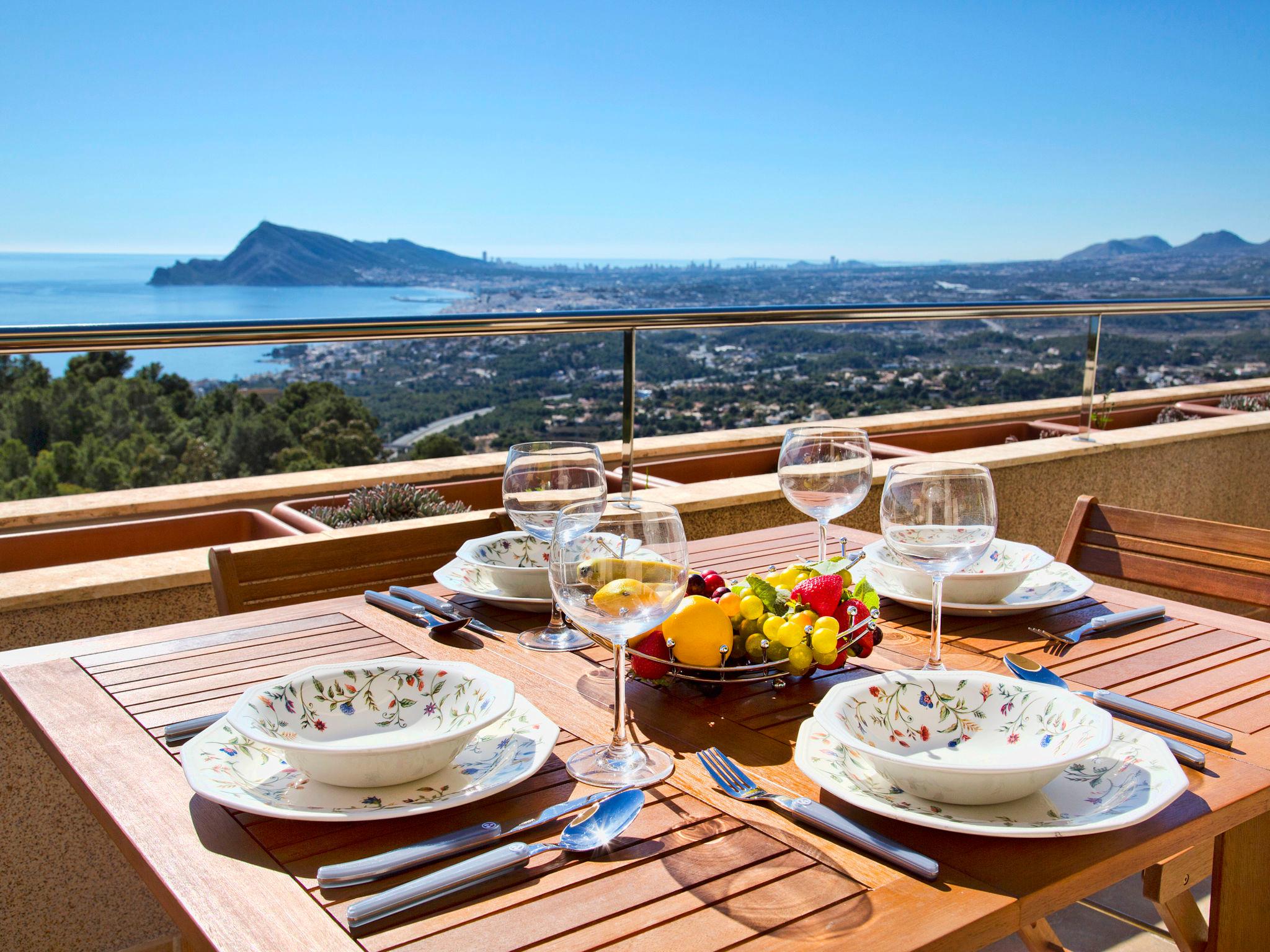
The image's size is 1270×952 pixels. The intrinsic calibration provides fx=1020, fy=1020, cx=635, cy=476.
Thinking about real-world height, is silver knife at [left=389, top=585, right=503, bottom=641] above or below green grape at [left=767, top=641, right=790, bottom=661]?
below

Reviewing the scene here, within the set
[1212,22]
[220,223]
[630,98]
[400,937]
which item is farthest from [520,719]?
[220,223]

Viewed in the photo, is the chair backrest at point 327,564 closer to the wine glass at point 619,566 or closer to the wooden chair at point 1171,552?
the wine glass at point 619,566

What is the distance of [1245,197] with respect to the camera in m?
25.8

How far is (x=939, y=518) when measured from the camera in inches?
44.6

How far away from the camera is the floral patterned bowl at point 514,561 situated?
150 cm

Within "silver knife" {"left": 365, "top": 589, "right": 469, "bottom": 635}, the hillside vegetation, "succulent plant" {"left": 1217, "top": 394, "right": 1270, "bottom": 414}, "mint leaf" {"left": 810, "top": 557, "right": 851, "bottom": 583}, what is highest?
"mint leaf" {"left": 810, "top": 557, "right": 851, "bottom": 583}

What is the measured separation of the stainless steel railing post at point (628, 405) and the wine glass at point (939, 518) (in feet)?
5.33

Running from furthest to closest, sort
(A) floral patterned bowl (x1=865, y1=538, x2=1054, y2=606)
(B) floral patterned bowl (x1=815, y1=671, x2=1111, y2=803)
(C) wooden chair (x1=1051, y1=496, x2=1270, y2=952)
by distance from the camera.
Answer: (C) wooden chair (x1=1051, y1=496, x2=1270, y2=952), (A) floral patterned bowl (x1=865, y1=538, x2=1054, y2=606), (B) floral patterned bowl (x1=815, y1=671, x2=1111, y2=803)

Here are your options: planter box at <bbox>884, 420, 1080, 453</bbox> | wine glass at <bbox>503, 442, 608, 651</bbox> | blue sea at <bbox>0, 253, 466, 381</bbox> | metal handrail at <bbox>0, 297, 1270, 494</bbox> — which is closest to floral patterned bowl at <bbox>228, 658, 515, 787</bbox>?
wine glass at <bbox>503, 442, 608, 651</bbox>

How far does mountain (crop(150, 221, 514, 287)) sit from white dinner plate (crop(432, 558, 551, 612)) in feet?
47.6

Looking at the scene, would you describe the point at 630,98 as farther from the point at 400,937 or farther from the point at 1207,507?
the point at 400,937

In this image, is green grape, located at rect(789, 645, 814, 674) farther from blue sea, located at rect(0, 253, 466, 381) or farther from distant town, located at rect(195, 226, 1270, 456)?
blue sea, located at rect(0, 253, 466, 381)

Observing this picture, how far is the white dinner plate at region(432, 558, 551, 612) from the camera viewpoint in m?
1.48

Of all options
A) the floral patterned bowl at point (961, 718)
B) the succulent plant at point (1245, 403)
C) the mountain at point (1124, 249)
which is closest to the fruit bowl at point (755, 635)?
the floral patterned bowl at point (961, 718)
